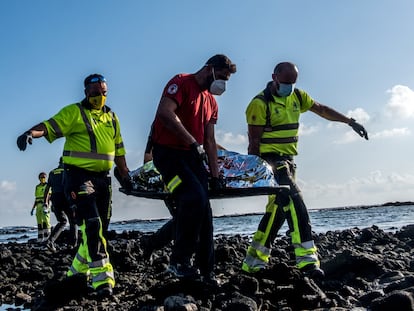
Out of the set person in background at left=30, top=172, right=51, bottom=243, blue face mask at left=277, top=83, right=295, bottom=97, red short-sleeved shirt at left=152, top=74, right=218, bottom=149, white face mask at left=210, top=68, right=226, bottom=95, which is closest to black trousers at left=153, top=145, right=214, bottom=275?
red short-sleeved shirt at left=152, top=74, right=218, bottom=149

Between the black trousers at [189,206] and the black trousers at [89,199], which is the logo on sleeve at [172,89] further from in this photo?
the black trousers at [89,199]

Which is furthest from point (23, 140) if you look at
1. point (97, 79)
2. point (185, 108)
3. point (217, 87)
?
point (217, 87)

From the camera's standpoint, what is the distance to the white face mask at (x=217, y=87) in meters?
5.97

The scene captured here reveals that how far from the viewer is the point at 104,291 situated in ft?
20.0

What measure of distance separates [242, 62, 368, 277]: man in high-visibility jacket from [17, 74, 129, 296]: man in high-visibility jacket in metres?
1.72

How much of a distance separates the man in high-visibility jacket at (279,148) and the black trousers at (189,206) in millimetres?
1175

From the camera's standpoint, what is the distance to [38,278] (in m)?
8.72

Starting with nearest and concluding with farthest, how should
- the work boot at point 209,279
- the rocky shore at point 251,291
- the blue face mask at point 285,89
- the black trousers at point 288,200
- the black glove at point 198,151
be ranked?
1. the rocky shore at point 251,291
2. the black glove at point 198,151
3. the work boot at point 209,279
4. the black trousers at point 288,200
5. the blue face mask at point 285,89

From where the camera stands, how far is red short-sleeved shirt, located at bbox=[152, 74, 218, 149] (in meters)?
5.85

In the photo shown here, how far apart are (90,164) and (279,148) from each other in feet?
7.52

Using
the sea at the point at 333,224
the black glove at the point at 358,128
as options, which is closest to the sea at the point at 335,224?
the sea at the point at 333,224

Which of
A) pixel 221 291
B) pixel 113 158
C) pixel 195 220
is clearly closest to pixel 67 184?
pixel 113 158

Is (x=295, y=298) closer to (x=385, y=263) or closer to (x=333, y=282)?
(x=333, y=282)

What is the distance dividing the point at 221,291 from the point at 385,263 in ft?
8.78
